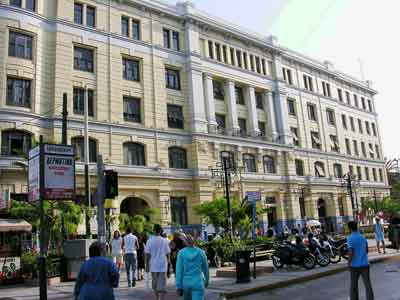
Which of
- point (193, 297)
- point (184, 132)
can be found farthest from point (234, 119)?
point (193, 297)

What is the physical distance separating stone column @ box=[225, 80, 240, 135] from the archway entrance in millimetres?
10038

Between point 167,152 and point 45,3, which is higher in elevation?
point 45,3

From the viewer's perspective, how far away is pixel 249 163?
116 feet

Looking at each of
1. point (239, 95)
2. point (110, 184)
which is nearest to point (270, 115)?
point (239, 95)

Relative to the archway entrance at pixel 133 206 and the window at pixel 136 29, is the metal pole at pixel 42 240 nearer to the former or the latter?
the archway entrance at pixel 133 206

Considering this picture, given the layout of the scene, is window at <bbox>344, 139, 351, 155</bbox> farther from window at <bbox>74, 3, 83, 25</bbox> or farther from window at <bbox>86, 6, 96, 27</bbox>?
window at <bbox>74, 3, 83, 25</bbox>

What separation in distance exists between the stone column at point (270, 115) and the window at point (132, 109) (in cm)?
1396

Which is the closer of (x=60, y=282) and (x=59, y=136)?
(x=60, y=282)

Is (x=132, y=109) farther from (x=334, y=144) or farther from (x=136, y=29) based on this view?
(x=334, y=144)

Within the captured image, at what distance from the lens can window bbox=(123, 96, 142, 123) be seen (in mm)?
28938

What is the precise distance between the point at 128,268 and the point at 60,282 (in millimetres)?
3514

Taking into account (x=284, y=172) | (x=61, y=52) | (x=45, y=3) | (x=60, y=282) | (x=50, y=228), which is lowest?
(x=60, y=282)

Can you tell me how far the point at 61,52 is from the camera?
85.9ft

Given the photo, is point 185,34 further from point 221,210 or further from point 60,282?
point 60,282
